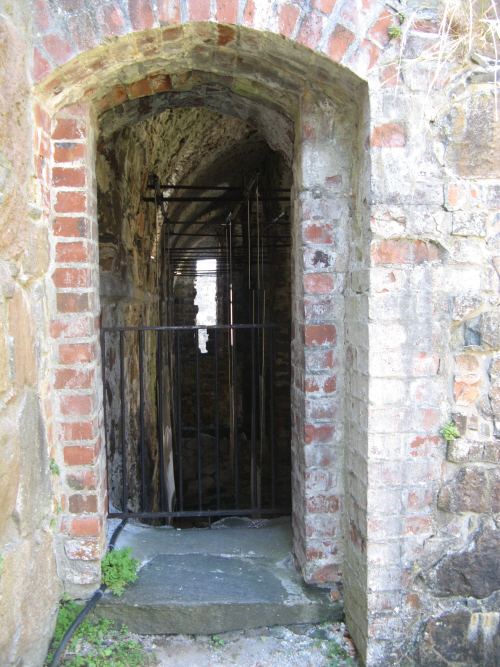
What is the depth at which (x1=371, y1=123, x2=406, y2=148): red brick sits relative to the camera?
1844 mm

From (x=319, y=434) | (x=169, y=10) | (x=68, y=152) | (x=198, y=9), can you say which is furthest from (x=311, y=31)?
(x=319, y=434)

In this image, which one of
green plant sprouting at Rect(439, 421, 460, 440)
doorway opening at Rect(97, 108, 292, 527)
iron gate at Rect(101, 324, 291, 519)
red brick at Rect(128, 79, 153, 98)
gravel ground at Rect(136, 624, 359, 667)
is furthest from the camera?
doorway opening at Rect(97, 108, 292, 527)

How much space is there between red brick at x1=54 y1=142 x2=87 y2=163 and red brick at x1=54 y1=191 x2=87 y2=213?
144 millimetres

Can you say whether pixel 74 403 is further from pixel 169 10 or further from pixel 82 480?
pixel 169 10

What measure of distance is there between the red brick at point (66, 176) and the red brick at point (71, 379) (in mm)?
789

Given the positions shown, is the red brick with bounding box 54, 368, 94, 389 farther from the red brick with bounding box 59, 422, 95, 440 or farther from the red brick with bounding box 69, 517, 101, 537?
the red brick with bounding box 69, 517, 101, 537

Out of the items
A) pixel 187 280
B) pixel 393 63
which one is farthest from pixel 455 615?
pixel 187 280

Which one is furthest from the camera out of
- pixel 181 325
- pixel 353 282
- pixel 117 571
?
pixel 181 325

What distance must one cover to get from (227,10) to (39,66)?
734 mm

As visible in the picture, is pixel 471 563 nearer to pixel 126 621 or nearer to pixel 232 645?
pixel 232 645

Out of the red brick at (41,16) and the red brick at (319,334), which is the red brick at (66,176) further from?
the red brick at (319,334)

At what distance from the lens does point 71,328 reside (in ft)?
6.86

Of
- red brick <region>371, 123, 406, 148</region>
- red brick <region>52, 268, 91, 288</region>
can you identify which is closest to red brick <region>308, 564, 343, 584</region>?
red brick <region>52, 268, 91, 288</region>

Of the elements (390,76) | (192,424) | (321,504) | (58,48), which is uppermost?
(58,48)
